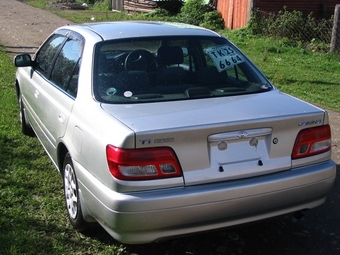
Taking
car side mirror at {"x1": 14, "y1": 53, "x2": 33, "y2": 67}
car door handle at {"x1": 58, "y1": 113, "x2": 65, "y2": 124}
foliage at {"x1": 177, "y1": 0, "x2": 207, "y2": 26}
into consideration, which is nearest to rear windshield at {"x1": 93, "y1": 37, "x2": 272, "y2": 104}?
car door handle at {"x1": 58, "y1": 113, "x2": 65, "y2": 124}

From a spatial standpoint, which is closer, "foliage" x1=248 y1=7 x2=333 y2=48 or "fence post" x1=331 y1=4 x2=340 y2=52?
"fence post" x1=331 y1=4 x2=340 y2=52

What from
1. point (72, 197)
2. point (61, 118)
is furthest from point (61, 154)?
point (72, 197)

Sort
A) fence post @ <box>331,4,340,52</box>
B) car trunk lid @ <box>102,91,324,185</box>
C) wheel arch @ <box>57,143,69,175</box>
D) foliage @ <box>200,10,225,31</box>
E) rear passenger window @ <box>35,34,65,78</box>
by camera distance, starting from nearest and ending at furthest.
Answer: car trunk lid @ <box>102,91,324,185</box> < wheel arch @ <box>57,143,69,175</box> < rear passenger window @ <box>35,34,65,78</box> < fence post @ <box>331,4,340,52</box> < foliage @ <box>200,10,225,31</box>

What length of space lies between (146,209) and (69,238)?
1.15m

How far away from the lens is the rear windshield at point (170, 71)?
406 centimetres

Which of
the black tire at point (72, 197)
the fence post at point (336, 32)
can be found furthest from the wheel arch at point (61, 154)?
the fence post at point (336, 32)

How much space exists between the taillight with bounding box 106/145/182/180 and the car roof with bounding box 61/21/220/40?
1.45m

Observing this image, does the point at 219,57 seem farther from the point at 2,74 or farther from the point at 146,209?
the point at 2,74

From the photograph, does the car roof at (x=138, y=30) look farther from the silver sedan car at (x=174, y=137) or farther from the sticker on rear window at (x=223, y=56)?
the sticker on rear window at (x=223, y=56)

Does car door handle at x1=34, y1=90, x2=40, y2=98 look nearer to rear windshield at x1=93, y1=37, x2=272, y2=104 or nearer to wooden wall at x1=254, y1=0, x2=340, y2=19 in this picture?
rear windshield at x1=93, y1=37, x2=272, y2=104

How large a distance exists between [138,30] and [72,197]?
1.59 m

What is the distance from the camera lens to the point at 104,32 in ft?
15.0

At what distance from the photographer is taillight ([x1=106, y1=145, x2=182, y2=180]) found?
10.9 feet

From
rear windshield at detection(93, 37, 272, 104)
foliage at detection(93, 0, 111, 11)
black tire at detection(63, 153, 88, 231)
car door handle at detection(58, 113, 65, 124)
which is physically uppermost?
rear windshield at detection(93, 37, 272, 104)
